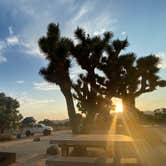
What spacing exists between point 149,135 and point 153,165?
9.50 metres

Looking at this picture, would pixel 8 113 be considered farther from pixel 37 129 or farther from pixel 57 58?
pixel 57 58

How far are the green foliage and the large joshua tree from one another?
21344 millimetres

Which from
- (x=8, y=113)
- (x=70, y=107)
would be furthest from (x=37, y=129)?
(x=70, y=107)

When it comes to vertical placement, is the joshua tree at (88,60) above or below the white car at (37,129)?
above

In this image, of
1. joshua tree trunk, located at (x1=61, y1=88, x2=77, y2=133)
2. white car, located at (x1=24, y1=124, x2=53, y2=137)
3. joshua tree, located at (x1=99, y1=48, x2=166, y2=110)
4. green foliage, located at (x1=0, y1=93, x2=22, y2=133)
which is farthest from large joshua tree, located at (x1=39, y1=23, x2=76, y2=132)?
green foliage, located at (x1=0, y1=93, x2=22, y2=133)

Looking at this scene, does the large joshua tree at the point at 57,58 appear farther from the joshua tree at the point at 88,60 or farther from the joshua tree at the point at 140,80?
the joshua tree at the point at 140,80

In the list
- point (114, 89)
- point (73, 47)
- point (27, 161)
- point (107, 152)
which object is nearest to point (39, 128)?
point (114, 89)

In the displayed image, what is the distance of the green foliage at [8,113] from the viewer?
116 ft

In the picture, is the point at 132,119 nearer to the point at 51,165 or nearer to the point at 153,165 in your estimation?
the point at 153,165

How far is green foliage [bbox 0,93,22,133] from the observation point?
116 feet

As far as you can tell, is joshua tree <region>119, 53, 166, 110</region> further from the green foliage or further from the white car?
the green foliage

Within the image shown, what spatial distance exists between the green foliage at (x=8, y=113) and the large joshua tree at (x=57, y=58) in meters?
21.3

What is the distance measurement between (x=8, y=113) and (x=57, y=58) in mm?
23811

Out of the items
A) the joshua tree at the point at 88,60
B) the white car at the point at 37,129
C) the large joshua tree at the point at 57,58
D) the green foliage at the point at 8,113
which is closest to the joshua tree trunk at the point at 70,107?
the large joshua tree at the point at 57,58
